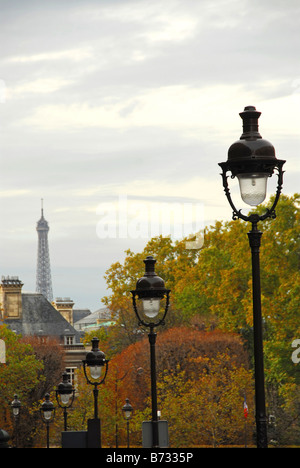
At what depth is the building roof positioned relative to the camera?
10189 cm

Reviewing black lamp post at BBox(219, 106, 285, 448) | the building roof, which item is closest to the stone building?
the building roof

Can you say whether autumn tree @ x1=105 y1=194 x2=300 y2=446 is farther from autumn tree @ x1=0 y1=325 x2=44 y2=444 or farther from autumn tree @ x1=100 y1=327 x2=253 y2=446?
autumn tree @ x1=0 y1=325 x2=44 y2=444

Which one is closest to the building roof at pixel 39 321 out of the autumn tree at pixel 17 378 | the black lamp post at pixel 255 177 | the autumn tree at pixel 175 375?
the autumn tree at pixel 17 378

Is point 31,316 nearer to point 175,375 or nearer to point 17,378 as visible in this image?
point 17,378

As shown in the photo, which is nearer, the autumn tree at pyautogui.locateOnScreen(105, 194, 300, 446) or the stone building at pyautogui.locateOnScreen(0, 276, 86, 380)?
the autumn tree at pyautogui.locateOnScreen(105, 194, 300, 446)

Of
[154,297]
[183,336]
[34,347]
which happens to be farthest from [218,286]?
[154,297]

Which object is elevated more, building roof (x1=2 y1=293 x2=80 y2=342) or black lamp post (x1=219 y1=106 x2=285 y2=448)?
building roof (x1=2 y1=293 x2=80 y2=342)

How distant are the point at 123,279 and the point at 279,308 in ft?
99.6

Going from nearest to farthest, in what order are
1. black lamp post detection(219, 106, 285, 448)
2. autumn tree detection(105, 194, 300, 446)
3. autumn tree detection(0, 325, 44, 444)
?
black lamp post detection(219, 106, 285, 448)
autumn tree detection(105, 194, 300, 446)
autumn tree detection(0, 325, 44, 444)

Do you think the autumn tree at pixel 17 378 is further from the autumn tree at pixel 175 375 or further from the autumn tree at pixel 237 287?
the autumn tree at pixel 237 287

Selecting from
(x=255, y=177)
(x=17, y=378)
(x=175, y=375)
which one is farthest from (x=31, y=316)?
(x=255, y=177)

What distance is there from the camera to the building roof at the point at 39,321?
334 ft

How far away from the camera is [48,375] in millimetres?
79750

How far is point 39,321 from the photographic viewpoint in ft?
338
